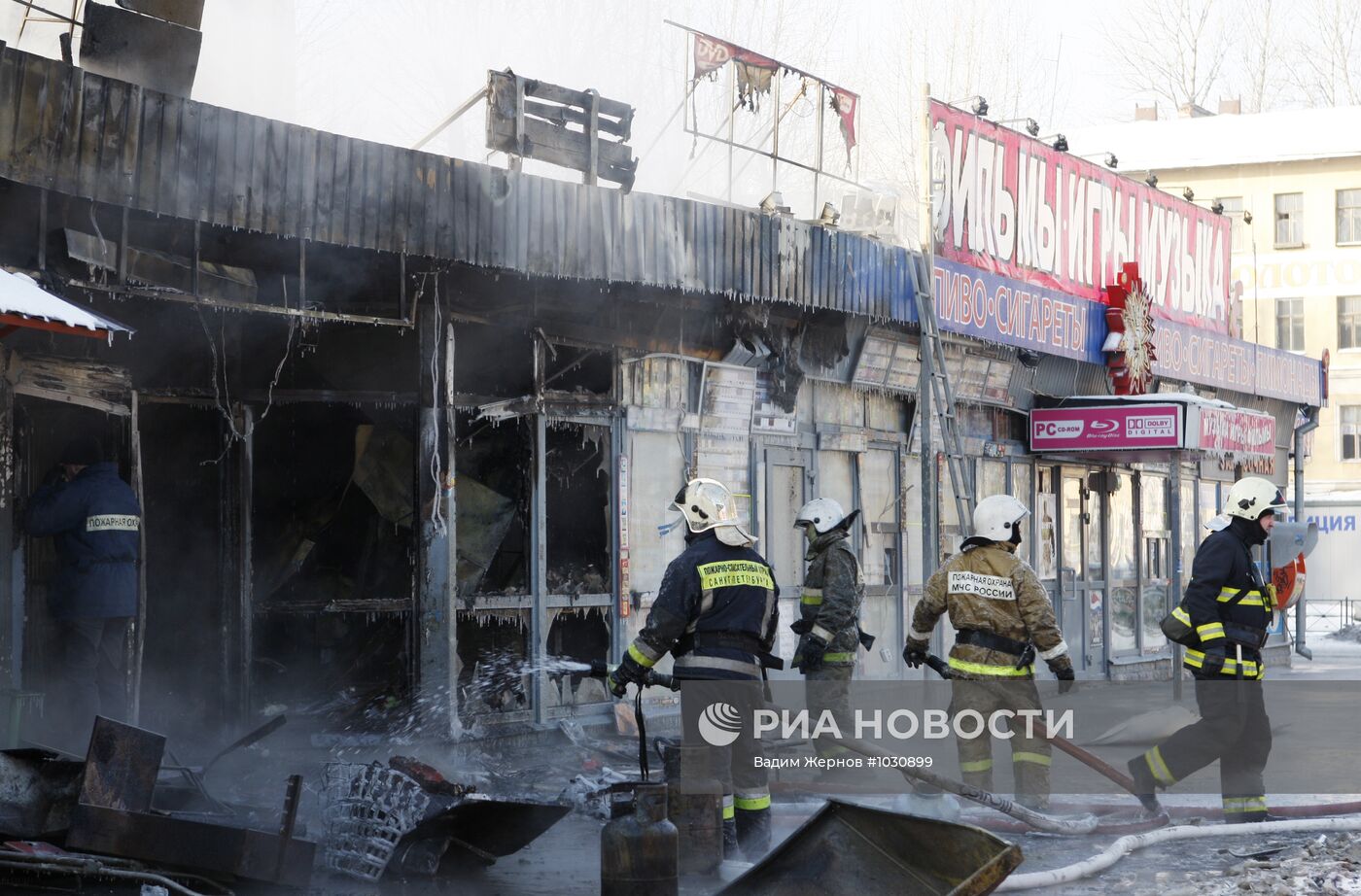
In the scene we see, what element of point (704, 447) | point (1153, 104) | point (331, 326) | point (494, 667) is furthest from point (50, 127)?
point (1153, 104)

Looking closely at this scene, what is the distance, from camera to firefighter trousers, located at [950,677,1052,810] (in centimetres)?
839

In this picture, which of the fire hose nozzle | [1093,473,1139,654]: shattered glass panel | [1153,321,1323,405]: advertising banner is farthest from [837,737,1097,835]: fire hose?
[1153,321,1323,405]: advertising banner

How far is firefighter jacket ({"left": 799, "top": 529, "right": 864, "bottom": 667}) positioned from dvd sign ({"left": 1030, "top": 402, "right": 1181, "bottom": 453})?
8065mm

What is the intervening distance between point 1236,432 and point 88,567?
47.9 feet

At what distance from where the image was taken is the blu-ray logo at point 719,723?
7.63 m

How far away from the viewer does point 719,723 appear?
7637 millimetres

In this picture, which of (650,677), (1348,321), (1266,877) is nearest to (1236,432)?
(1266,877)

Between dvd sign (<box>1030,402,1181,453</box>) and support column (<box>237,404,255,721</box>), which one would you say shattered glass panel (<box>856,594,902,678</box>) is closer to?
dvd sign (<box>1030,402,1181,453</box>)

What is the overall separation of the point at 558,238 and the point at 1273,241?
4225 centimetres

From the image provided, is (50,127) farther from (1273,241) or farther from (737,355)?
(1273,241)

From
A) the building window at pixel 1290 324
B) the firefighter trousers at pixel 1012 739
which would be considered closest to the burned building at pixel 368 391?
the firefighter trousers at pixel 1012 739

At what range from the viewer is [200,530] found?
10.5 metres

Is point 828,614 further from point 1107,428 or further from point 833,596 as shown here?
point 1107,428

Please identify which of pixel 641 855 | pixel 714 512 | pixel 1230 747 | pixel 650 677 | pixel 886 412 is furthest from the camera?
pixel 886 412
